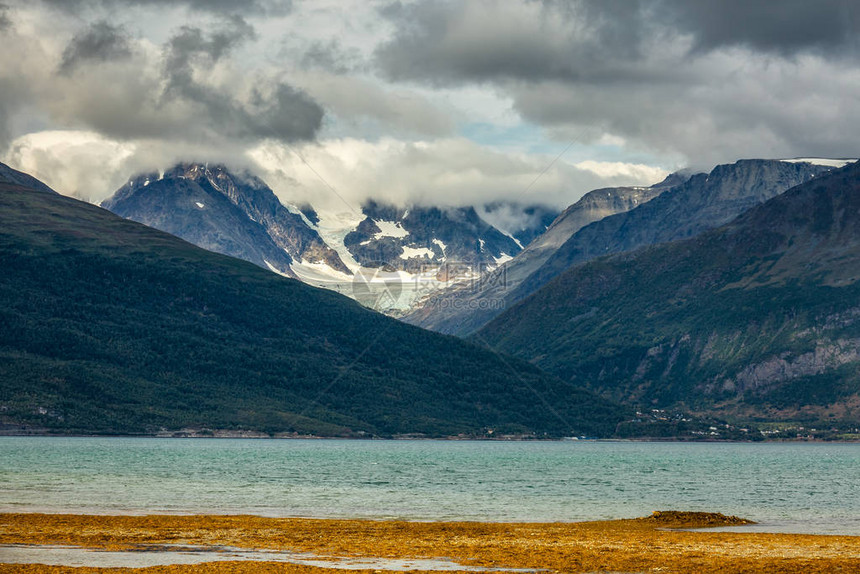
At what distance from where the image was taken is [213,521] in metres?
95.9

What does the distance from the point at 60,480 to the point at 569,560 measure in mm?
103443

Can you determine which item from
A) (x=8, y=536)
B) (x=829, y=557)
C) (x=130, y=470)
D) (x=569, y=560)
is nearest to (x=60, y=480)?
(x=130, y=470)

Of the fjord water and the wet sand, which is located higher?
the wet sand

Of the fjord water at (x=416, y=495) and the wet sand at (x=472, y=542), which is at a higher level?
the wet sand at (x=472, y=542)

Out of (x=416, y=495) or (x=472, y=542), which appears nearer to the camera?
(x=472, y=542)

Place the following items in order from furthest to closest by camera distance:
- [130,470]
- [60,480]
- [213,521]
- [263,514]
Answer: [130,470]
[60,480]
[263,514]
[213,521]

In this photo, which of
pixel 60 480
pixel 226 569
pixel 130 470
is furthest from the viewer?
pixel 130 470

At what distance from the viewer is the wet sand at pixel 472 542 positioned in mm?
69062

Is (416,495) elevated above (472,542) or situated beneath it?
situated beneath

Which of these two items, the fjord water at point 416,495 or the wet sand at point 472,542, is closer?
the wet sand at point 472,542

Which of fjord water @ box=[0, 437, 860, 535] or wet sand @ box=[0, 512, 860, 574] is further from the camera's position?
fjord water @ box=[0, 437, 860, 535]

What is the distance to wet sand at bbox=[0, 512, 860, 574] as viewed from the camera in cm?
6906

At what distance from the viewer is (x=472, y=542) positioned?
8350cm

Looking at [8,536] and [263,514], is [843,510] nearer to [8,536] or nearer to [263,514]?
[263,514]
